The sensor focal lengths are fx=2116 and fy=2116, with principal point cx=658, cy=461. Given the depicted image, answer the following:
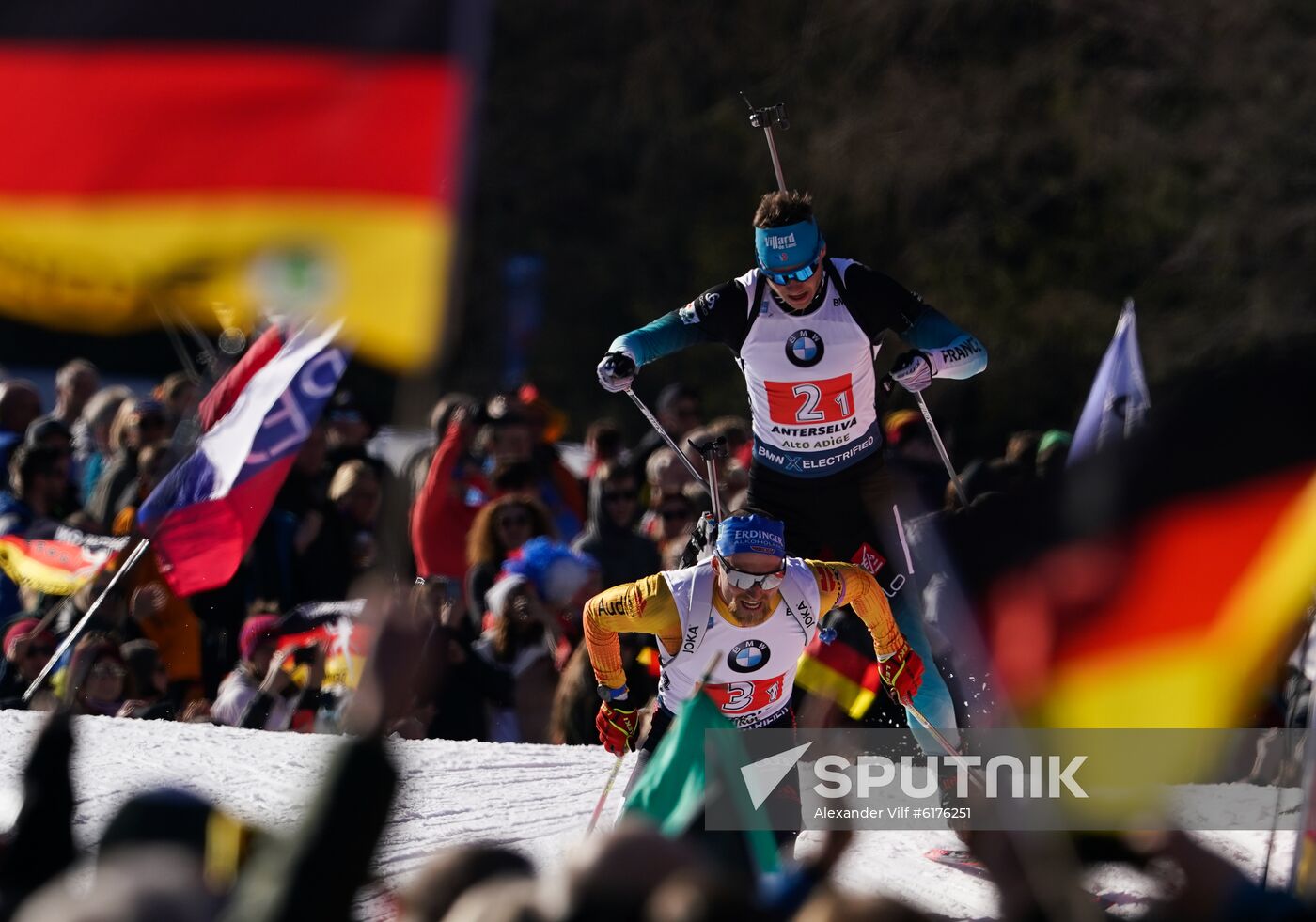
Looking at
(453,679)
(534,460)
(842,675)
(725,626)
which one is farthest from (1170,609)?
(534,460)

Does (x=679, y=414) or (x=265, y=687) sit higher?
(x=679, y=414)

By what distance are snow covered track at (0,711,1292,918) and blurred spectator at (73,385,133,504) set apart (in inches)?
82.8

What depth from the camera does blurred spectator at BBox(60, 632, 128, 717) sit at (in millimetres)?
8523

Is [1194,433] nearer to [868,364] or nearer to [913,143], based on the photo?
[868,364]

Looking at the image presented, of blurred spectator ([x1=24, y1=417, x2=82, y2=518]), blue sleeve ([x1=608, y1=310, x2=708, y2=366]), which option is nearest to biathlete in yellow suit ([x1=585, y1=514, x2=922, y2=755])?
blue sleeve ([x1=608, y1=310, x2=708, y2=366])

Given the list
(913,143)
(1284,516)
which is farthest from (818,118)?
(1284,516)

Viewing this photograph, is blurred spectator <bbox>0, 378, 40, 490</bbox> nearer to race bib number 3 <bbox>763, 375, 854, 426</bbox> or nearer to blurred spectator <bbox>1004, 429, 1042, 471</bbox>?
race bib number 3 <bbox>763, 375, 854, 426</bbox>

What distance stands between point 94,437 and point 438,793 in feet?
12.1

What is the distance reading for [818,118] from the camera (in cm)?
2114

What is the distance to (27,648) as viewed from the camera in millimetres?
8719

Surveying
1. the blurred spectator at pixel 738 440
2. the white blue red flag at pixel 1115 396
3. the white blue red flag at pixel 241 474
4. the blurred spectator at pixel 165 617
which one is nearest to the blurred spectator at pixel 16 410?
the blurred spectator at pixel 165 617

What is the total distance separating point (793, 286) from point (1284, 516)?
11.4 feet

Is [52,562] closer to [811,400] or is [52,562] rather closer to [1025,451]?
[811,400]

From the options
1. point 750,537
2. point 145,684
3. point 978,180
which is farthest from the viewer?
point 978,180
